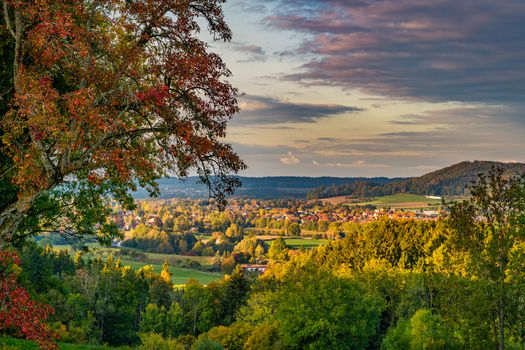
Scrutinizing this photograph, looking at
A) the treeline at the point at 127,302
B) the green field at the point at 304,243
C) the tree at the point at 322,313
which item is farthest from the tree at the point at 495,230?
the green field at the point at 304,243

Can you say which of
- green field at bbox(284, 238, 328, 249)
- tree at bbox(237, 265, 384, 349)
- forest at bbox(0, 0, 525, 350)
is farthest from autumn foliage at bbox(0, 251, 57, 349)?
green field at bbox(284, 238, 328, 249)

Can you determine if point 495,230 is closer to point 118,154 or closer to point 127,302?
point 118,154

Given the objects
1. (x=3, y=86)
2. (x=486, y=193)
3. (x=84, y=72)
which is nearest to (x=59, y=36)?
(x=84, y=72)

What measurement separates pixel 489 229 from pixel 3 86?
20258mm

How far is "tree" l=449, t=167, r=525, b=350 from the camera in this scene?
22.0 m

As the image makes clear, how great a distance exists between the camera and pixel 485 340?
23297 millimetres

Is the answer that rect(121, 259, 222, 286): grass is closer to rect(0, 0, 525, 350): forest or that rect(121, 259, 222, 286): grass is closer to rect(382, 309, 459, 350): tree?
rect(382, 309, 459, 350): tree

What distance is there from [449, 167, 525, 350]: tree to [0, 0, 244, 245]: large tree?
13.1m

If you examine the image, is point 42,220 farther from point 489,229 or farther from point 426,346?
point 426,346

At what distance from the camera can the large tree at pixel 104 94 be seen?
1193 centimetres

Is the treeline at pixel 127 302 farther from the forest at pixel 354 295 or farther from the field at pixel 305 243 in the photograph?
the field at pixel 305 243

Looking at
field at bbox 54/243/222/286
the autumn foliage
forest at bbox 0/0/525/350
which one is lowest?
field at bbox 54/243/222/286

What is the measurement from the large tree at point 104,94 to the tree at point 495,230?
13.1m

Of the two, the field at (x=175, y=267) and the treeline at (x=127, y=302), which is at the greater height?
the treeline at (x=127, y=302)
